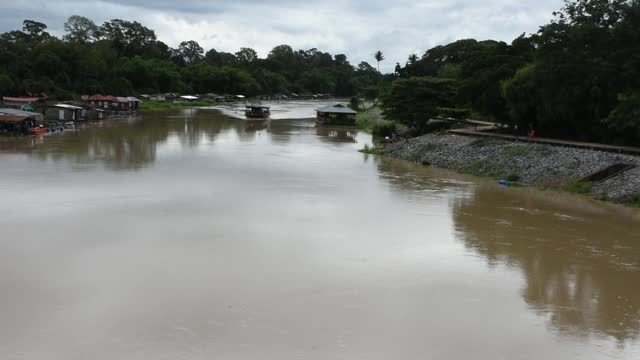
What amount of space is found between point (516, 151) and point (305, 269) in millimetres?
18552

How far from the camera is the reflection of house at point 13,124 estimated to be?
3878 cm

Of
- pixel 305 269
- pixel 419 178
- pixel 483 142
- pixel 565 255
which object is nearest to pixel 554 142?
pixel 483 142

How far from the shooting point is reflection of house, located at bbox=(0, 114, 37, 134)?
38781 millimetres

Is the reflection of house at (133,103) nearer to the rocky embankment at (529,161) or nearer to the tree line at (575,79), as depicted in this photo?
the rocky embankment at (529,161)

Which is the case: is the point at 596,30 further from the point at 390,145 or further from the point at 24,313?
the point at 24,313

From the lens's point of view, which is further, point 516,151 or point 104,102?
point 104,102

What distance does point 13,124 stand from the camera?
129 feet

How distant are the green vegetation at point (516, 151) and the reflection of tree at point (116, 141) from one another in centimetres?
1719

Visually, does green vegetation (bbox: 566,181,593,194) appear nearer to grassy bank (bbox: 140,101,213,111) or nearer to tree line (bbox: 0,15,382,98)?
tree line (bbox: 0,15,382,98)

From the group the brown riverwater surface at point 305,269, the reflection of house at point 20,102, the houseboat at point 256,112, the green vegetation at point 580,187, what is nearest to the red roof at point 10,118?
the reflection of house at point 20,102

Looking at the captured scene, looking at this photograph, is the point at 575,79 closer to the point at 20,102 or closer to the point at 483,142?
the point at 483,142

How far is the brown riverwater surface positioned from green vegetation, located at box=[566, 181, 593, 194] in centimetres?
83

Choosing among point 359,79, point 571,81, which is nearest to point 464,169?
point 571,81

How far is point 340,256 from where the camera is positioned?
1443cm
